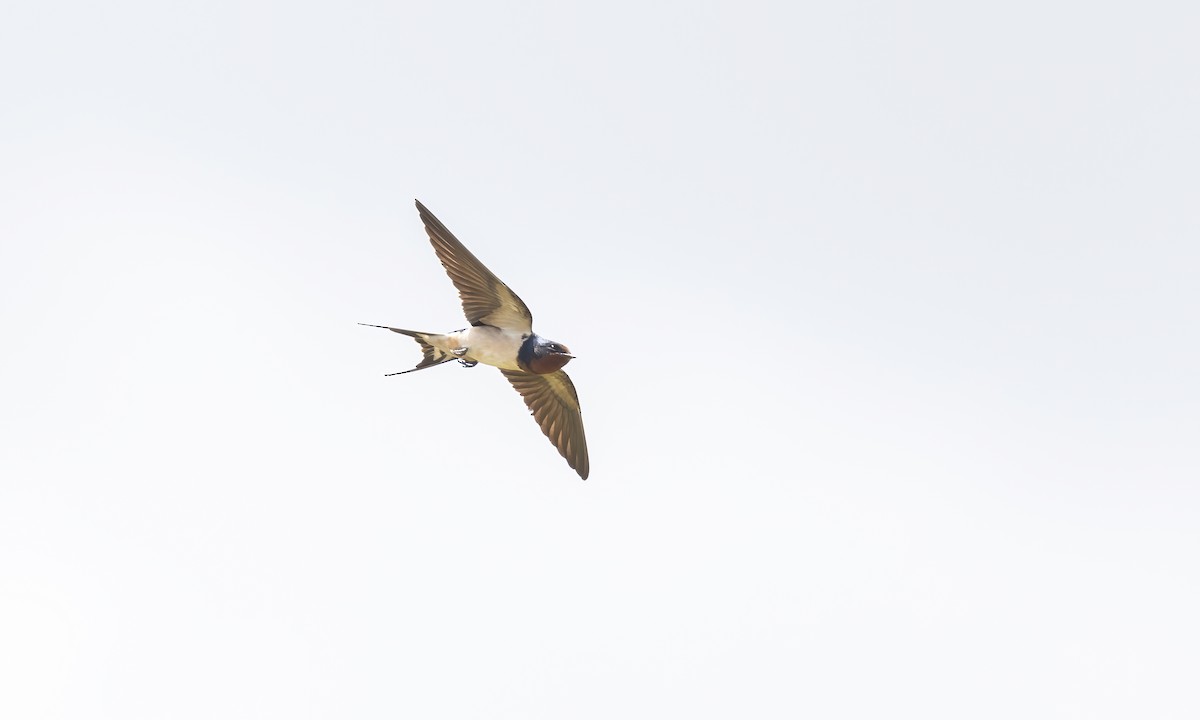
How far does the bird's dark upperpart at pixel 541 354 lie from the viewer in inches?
599

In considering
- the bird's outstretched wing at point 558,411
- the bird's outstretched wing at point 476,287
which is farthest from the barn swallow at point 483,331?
the bird's outstretched wing at point 558,411

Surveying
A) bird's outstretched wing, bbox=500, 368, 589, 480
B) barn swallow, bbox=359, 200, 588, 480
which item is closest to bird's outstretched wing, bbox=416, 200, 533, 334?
barn swallow, bbox=359, 200, 588, 480

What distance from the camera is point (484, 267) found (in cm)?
1462

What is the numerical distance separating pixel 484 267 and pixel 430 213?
2.35ft

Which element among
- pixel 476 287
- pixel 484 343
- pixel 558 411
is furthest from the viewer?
pixel 558 411

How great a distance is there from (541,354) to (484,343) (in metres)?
0.58

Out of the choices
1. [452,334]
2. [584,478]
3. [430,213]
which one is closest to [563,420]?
[584,478]

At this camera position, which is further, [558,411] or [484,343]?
[558,411]

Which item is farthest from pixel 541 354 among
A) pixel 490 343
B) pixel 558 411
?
pixel 558 411

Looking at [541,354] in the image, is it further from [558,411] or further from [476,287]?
[558,411]

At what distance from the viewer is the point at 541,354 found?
15242 mm

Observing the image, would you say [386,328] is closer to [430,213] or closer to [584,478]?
[430,213]

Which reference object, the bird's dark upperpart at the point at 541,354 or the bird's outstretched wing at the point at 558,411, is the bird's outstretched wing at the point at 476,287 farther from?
the bird's outstretched wing at the point at 558,411

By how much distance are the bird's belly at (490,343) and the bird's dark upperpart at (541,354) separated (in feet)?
0.24
